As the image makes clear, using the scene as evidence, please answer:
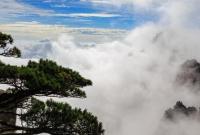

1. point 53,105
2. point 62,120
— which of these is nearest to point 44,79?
point 53,105

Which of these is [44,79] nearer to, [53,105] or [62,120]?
[53,105]

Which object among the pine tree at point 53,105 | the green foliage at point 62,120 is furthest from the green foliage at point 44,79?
the green foliage at point 62,120

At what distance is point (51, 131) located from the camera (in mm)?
24625

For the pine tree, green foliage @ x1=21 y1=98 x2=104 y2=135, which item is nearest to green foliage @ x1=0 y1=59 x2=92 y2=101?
the pine tree

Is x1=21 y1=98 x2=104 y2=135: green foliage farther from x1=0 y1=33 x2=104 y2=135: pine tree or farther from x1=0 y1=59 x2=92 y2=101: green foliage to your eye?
x1=0 y1=59 x2=92 y2=101: green foliage

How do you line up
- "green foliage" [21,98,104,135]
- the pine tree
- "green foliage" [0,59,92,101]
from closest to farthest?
"green foliage" [0,59,92,101]
the pine tree
"green foliage" [21,98,104,135]

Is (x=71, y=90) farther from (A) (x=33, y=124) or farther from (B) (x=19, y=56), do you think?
(B) (x=19, y=56)

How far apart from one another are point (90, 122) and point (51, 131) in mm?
2296

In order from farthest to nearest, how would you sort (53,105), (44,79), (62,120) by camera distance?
(53,105) → (62,120) → (44,79)

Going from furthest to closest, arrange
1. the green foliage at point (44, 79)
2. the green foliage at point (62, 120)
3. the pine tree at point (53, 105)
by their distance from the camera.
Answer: the green foliage at point (62, 120) → the pine tree at point (53, 105) → the green foliage at point (44, 79)

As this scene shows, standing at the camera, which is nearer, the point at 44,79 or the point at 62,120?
the point at 44,79

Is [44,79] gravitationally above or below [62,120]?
above

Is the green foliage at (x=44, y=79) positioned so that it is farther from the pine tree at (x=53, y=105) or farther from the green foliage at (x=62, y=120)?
the green foliage at (x=62, y=120)

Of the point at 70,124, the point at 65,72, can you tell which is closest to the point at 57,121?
the point at 70,124
